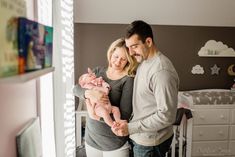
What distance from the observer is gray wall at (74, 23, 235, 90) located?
123 inches

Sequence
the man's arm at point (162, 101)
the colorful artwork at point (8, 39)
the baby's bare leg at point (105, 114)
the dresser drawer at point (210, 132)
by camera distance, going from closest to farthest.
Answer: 1. the colorful artwork at point (8, 39)
2. the man's arm at point (162, 101)
3. the baby's bare leg at point (105, 114)
4. the dresser drawer at point (210, 132)

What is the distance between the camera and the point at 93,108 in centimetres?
190

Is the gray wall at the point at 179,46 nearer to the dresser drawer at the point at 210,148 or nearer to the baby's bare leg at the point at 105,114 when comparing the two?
the dresser drawer at the point at 210,148

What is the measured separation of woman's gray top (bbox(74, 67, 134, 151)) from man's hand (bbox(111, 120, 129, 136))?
71 millimetres

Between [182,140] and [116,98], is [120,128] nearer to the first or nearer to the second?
[116,98]

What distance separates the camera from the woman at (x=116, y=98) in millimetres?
1821

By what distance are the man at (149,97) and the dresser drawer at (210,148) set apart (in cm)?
127

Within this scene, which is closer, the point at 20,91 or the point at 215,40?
the point at 20,91

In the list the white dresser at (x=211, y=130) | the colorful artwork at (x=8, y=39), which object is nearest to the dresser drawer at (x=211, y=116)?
the white dresser at (x=211, y=130)

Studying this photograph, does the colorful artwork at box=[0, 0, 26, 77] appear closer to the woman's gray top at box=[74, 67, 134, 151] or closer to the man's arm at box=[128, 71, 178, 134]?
the man's arm at box=[128, 71, 178, 134]

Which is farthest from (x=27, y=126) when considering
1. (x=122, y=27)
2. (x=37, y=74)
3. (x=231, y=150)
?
(x=231, y=150)

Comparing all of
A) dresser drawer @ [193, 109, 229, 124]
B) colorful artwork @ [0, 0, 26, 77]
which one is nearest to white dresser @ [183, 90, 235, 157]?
dresser drawer @ [193, 109, 229, 124]

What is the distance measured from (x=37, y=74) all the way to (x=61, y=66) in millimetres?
1032

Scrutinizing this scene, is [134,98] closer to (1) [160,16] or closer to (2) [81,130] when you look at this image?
(2) [81,130]
